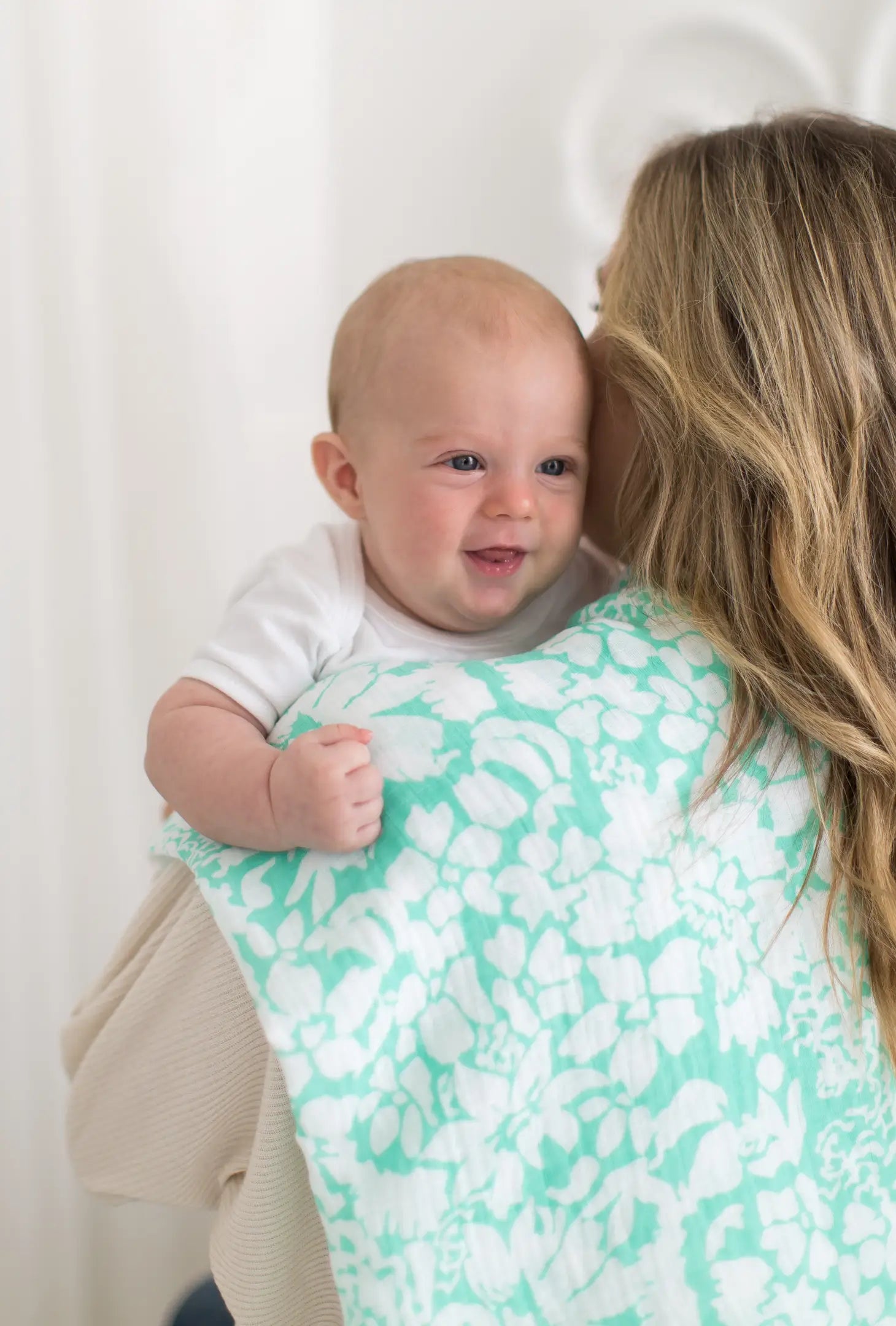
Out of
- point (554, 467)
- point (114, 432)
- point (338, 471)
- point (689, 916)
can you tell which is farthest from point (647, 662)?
point (114, 432)

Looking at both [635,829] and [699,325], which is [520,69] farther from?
[635,829]

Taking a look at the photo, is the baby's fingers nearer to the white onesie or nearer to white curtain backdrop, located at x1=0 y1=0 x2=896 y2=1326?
the white onesie

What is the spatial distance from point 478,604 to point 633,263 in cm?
32

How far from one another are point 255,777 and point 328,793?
0.35 feet

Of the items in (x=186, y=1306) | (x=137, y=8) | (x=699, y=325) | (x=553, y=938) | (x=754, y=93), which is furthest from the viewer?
(x=754, y=93)

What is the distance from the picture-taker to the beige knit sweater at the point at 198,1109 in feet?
2.55

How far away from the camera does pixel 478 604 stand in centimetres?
101

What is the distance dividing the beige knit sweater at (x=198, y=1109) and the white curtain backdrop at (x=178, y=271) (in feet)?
2.26

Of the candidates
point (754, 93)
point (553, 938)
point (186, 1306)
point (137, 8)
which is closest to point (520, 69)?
point (754, 93)

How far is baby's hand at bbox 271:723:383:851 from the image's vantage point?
71 cm

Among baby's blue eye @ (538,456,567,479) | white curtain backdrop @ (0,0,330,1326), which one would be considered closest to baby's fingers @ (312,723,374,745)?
baby's blue eye @ (538,456,567,479)

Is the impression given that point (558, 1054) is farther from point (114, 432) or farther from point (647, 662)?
point (114, 432)

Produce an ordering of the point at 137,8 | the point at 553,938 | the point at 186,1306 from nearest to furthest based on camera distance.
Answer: the point at 553,938 → the point at 186,1306 → the point at 137,8

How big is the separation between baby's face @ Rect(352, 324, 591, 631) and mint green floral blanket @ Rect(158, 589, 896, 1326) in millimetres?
269
